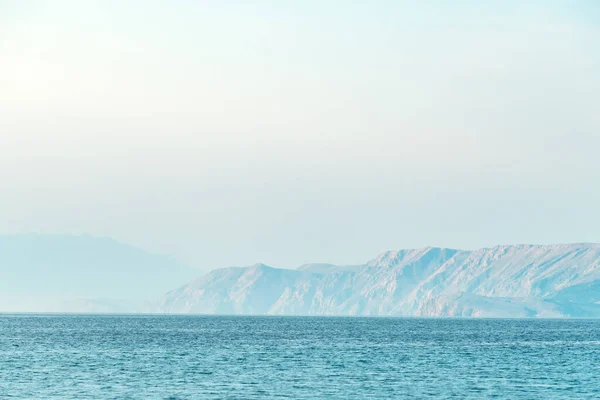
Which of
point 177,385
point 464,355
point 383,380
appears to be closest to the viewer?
point 177,385

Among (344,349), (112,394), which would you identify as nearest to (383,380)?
(112,394)

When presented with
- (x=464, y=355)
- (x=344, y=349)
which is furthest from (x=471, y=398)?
(x=344, y=349)

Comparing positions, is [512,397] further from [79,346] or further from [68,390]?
[79,346]

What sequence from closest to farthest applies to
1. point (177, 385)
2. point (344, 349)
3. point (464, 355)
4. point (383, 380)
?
point (177, 385)
point (383, 380)
point (464, 355)
point (344, 349)

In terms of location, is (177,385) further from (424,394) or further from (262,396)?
(424,394)

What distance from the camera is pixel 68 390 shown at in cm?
9675

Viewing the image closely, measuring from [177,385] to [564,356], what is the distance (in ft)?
258

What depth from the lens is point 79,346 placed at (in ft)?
559

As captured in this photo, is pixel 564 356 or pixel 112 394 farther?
pixel 564 356

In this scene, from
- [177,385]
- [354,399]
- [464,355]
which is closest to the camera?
[354,399]

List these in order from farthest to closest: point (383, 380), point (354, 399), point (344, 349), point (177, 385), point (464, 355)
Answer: point (344, 349) → point (464, 355) → point (383, 380) → point (177, 385) → point (354, 399)

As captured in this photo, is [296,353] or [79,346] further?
[79,346]

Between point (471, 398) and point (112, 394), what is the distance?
36.9 metres

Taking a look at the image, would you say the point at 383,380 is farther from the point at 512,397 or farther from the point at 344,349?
the point at 344,349
